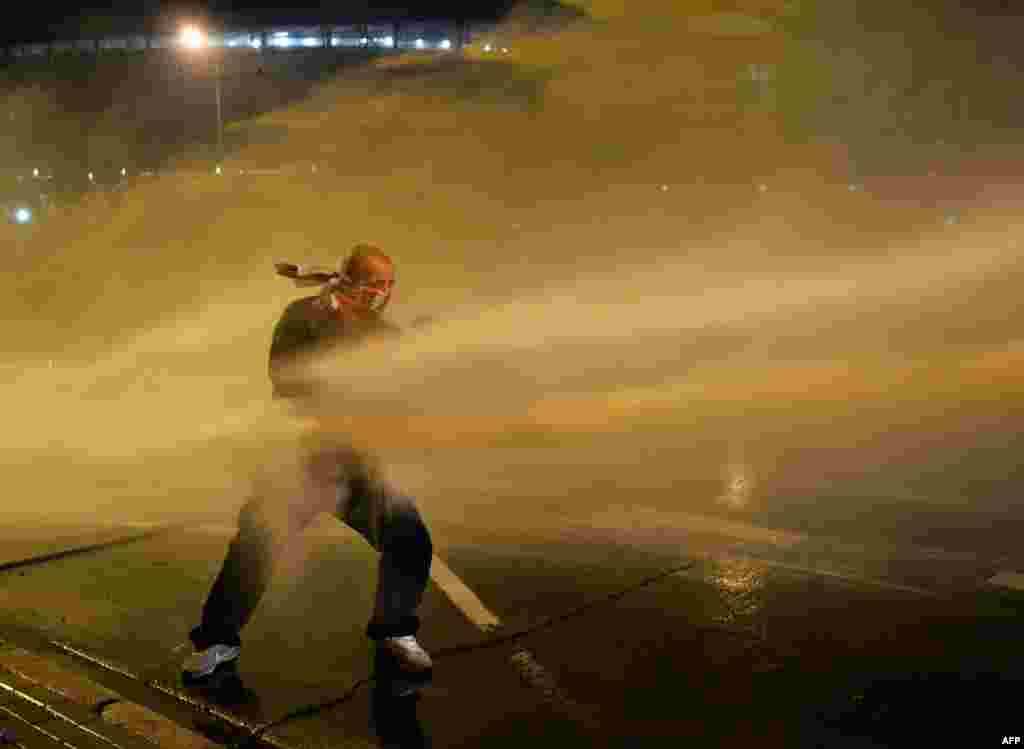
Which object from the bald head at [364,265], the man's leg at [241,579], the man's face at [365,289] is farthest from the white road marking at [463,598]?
the bald head at [364,265]

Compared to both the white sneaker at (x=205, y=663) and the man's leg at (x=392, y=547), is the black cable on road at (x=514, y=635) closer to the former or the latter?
the man's leg at (x=392, y=547)

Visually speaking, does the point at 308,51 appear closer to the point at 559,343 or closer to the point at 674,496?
the point at 559,343

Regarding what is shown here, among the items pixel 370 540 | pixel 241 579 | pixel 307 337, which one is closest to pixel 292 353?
pixel 307 337

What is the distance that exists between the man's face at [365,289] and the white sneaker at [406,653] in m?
1.28

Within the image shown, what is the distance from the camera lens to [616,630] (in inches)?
195

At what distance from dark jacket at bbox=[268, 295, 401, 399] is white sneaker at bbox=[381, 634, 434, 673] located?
1017mm

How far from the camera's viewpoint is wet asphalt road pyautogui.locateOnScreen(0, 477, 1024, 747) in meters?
4.07

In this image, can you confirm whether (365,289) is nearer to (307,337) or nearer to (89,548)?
(307,337)

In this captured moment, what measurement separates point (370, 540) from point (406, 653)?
0.46m

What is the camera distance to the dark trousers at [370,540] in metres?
4.30

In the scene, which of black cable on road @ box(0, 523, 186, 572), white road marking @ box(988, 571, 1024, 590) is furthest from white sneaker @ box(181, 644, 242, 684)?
white road marking @ box(988, 571, 1024, 590)

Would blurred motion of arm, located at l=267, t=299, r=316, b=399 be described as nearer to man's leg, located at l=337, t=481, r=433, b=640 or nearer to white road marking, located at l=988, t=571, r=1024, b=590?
man's leg, located at l=337, t=481, r=433, b=640

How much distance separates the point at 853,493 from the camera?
7543mm

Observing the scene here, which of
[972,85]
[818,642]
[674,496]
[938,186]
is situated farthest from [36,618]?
[938,186]
